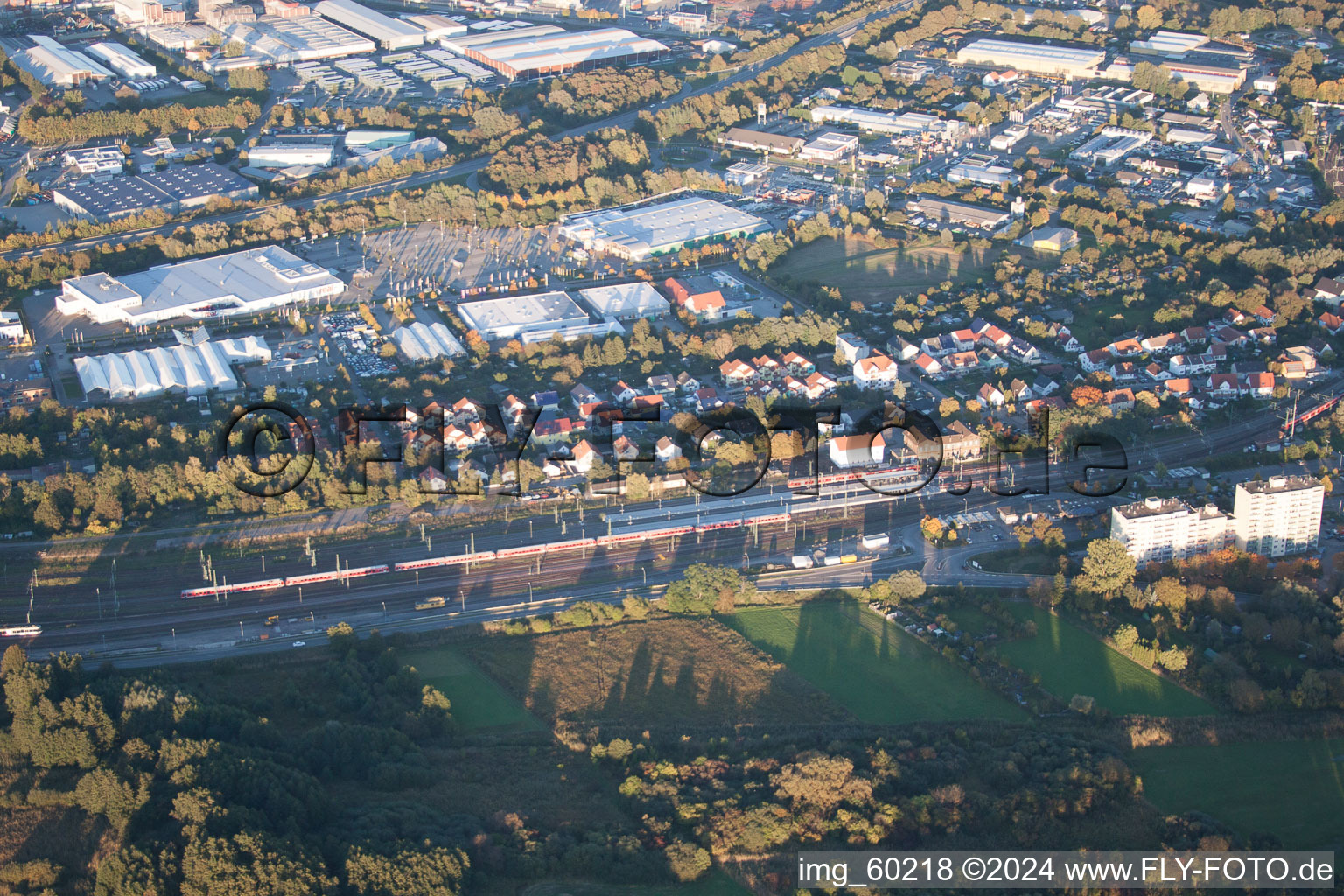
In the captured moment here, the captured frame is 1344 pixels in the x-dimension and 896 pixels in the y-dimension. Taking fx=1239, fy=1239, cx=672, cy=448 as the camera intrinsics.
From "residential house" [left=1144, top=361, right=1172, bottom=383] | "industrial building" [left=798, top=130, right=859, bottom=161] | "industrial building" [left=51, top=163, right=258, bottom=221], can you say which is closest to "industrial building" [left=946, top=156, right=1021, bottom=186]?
"industrial building" [left=798, top=130, right=859, bottom=161]

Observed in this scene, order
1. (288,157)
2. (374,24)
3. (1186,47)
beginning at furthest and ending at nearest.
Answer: (374,24)
(1186,47)
(288,157)

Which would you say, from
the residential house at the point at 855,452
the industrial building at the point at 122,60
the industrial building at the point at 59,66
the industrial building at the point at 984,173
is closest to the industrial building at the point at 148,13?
the industrial building at the point at 122,60

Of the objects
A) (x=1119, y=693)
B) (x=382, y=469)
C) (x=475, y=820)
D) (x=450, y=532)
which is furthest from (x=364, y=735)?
(x=1119, y=693)

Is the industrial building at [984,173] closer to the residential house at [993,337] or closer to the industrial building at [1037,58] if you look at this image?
the residential house at [993,337]

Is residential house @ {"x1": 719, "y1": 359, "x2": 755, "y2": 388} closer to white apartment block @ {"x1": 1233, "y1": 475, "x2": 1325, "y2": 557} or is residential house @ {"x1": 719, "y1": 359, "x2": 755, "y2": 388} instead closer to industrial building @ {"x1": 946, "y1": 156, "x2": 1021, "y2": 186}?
white apartment block @ {"x1": 1233, "y1": 475, "x2": 1325, "y2": 557}

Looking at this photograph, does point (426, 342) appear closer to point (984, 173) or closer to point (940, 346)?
point (940, 346)

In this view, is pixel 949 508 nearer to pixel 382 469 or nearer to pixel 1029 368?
pixel 1029 368

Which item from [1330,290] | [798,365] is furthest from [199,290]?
[1330,290]
